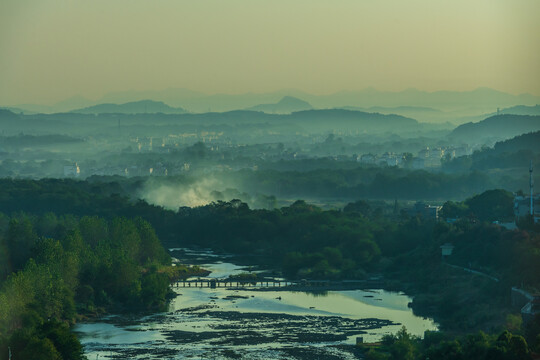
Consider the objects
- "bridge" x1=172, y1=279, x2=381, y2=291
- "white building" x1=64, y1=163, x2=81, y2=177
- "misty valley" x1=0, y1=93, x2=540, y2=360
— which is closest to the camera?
"misty valley" x1=0, y1=93, x2=540, y2=360

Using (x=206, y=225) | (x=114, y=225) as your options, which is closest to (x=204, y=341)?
(x=114, y=225)

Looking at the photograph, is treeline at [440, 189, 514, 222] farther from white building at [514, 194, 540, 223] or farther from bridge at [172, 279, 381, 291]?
bridge at [172, 279, 381, 291]

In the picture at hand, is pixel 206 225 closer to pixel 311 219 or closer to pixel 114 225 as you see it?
Answer: pixel 311 219

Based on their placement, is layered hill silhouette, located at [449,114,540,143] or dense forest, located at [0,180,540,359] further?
layered hill silhouette, located at [449,114,540,143]

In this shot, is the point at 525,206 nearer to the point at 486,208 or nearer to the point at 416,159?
the point at 486,208

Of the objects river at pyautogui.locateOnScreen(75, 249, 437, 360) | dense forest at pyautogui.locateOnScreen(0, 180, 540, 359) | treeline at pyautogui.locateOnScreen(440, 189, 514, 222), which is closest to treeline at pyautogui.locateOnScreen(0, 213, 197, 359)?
dense forest at pyautogui.locateOnScreen(0, 180, 540, 359)

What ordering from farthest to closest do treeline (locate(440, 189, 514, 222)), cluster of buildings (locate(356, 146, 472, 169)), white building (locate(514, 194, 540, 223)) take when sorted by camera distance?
cluster of buildings (locate(356, 146, 472, 169)) → treeline (locate(440, 189, 514, 222)) → white building (locate(514, 194, 540, 223))

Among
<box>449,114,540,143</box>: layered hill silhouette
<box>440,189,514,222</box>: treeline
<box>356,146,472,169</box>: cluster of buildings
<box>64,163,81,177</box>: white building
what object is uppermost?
<box>449,114,540,143</box>: layered hill silhouette
